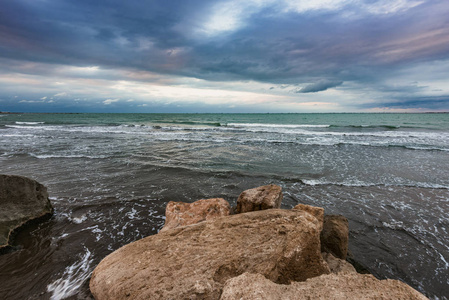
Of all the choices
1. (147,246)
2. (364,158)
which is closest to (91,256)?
(147,246)

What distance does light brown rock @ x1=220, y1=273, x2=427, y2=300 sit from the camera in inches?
73.5

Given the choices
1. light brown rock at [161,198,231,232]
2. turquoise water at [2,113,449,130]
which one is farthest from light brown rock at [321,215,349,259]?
turquoise water at [2,113,449,130]

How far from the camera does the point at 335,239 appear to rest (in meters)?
3.95

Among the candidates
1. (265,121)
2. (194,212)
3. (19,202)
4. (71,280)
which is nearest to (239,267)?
(194,212)

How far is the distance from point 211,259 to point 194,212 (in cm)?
184

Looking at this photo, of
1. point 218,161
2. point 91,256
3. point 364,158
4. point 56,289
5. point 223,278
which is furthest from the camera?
point 364,158

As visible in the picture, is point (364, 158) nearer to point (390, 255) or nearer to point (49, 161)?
point (390, 255)

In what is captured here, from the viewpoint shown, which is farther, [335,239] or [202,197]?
[202,197]

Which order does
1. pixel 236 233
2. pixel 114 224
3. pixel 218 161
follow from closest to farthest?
A: pixel 236 233
pixel 114 224
pixel 218 161

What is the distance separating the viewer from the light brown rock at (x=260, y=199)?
14.3 feet

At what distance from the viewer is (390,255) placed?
4316mm

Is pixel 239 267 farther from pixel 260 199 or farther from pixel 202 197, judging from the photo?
pixel 202 197

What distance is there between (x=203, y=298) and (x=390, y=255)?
13.7 ft

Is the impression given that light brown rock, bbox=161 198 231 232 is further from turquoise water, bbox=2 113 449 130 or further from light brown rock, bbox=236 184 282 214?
turquoise water, bbox=2 113 449 130
